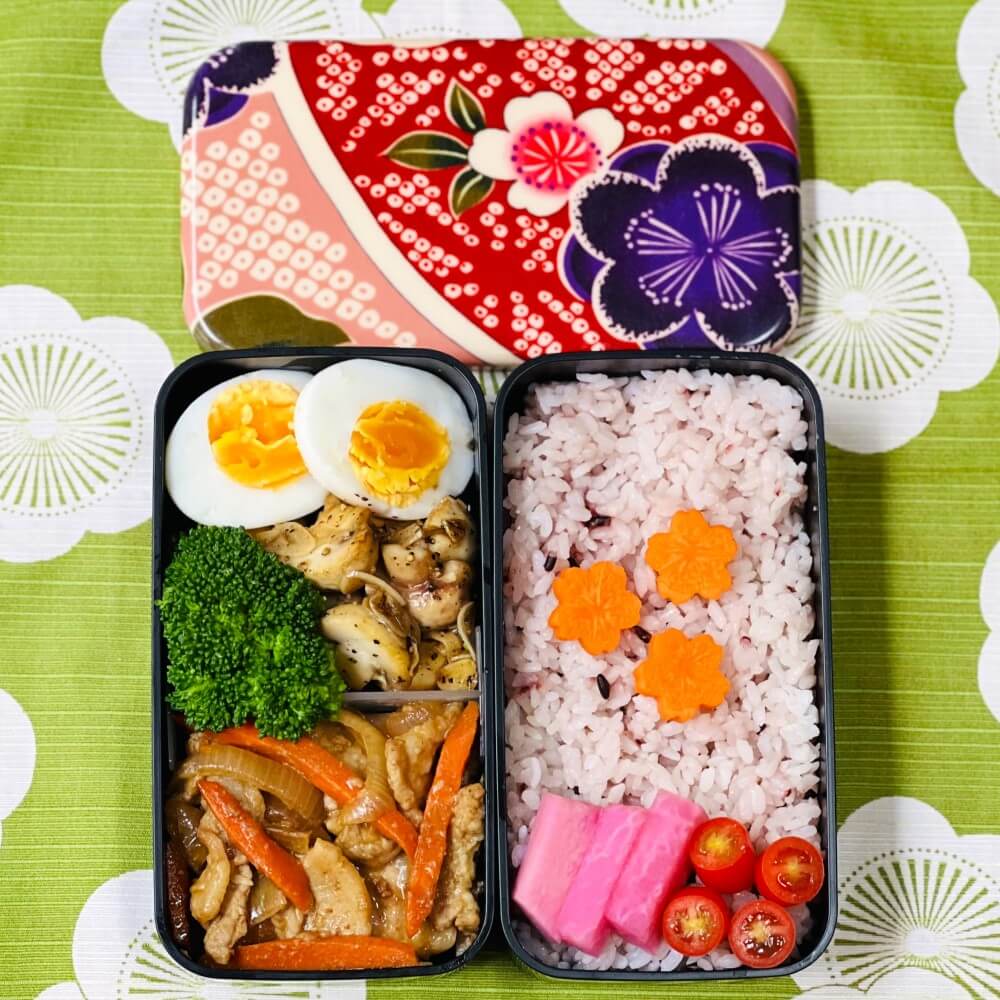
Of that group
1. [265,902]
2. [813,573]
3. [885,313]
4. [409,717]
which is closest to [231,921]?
[265,902]

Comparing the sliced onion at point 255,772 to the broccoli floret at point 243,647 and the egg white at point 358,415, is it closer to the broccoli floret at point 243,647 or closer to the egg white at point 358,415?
the broccoli floret at point 243,647

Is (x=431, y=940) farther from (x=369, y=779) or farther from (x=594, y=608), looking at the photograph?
(x=594, y=608)

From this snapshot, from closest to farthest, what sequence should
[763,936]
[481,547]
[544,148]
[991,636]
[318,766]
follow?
[763,936] → [318,766] → [481,547] → [991,636] → [544,148]

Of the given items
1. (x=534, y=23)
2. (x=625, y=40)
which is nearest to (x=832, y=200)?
(x=625, y=40)

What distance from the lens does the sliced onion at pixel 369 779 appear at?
8.25ft

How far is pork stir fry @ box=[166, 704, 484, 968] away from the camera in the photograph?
8.17ft

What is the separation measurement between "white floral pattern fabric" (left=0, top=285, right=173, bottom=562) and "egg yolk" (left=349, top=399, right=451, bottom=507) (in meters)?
0.67

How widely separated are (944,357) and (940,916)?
1418 mm

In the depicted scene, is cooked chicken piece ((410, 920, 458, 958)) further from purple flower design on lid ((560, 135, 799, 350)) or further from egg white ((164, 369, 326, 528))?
purple flower design on lid ((560, 135, 799, 350))

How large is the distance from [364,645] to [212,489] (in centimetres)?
50

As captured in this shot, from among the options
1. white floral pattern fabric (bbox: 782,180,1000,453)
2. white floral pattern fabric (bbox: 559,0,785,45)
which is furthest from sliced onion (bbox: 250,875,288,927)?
white floral pattern fabric (bbox: 559,0,785,45)

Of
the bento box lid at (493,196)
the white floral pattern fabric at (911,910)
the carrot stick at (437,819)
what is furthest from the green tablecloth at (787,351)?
the carrot stick at (437,819)

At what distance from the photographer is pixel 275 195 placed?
2971mm

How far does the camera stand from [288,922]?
2525 millimetres
